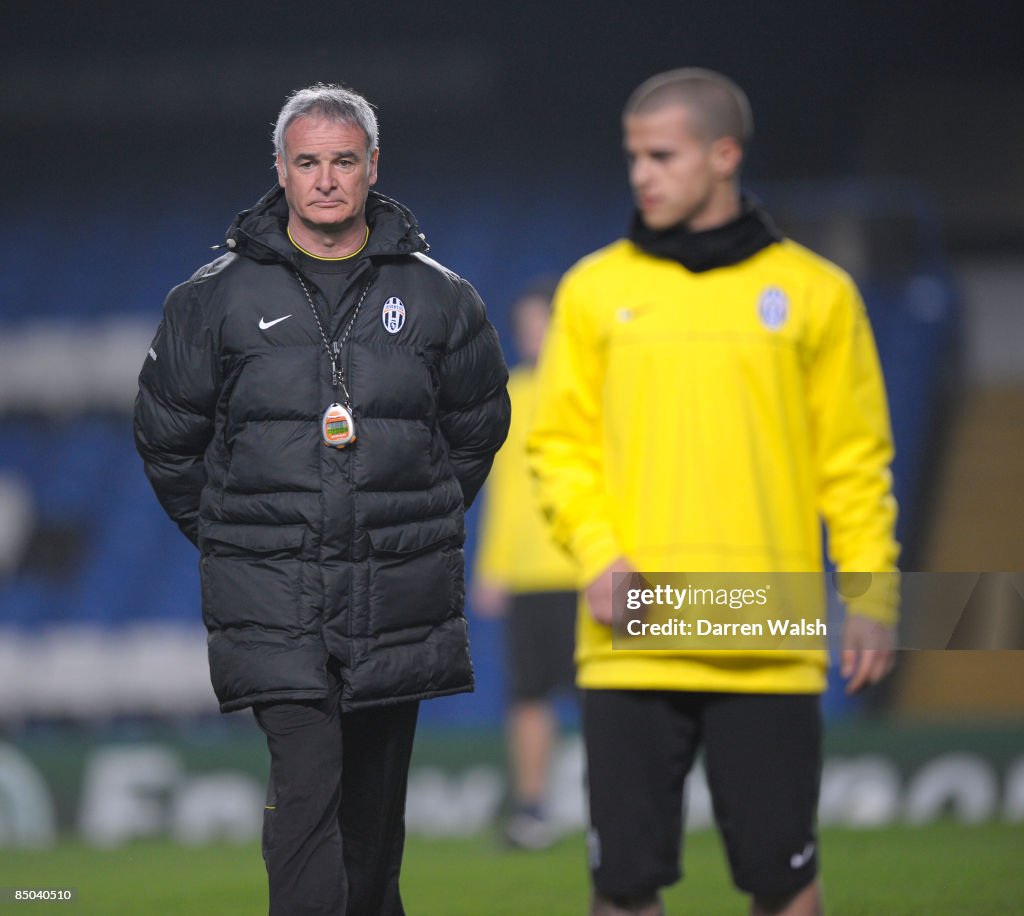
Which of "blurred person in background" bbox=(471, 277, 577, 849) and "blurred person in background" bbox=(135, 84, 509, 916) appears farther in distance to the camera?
"blurred person in background" bbox=(471, 277, 577, 849)

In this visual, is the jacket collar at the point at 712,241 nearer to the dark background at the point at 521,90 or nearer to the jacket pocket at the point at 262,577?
the jacket pocket at the point at 262,577

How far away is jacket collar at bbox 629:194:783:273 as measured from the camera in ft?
10.1

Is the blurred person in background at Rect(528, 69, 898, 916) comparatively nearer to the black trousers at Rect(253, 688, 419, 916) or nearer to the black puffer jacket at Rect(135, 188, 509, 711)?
the black puffer jacket at Rect(135, 188, 509, 711)

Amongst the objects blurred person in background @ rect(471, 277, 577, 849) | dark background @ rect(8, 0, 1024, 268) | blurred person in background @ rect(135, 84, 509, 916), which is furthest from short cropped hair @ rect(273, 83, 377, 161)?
dark background @ rect(8, 0, 1024, 268)

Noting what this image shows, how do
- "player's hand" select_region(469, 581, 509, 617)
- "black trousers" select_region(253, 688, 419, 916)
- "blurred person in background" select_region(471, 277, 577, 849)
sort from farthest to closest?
→ "player's hand" select_region(469, 581, 509, 617) < "blurred person in background" select_region(471, 277, 577, 849) < "black trousers" select_region(253, 688, 419, 916)

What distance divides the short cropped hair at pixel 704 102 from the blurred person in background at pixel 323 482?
53 centimetres

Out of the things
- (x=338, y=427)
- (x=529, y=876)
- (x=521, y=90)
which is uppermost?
(x=521, y=90)

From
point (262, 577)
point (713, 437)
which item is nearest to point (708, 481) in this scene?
point (713, 437)

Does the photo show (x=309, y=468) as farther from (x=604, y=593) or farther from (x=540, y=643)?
(x=540, y=643)

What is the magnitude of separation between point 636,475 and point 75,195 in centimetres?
952

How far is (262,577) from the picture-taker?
10.5ft

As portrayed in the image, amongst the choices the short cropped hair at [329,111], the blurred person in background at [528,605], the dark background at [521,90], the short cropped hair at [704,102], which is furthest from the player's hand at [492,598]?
the dark background at [521,90]

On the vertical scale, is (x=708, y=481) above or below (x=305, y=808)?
above

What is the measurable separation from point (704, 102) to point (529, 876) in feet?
10.1
